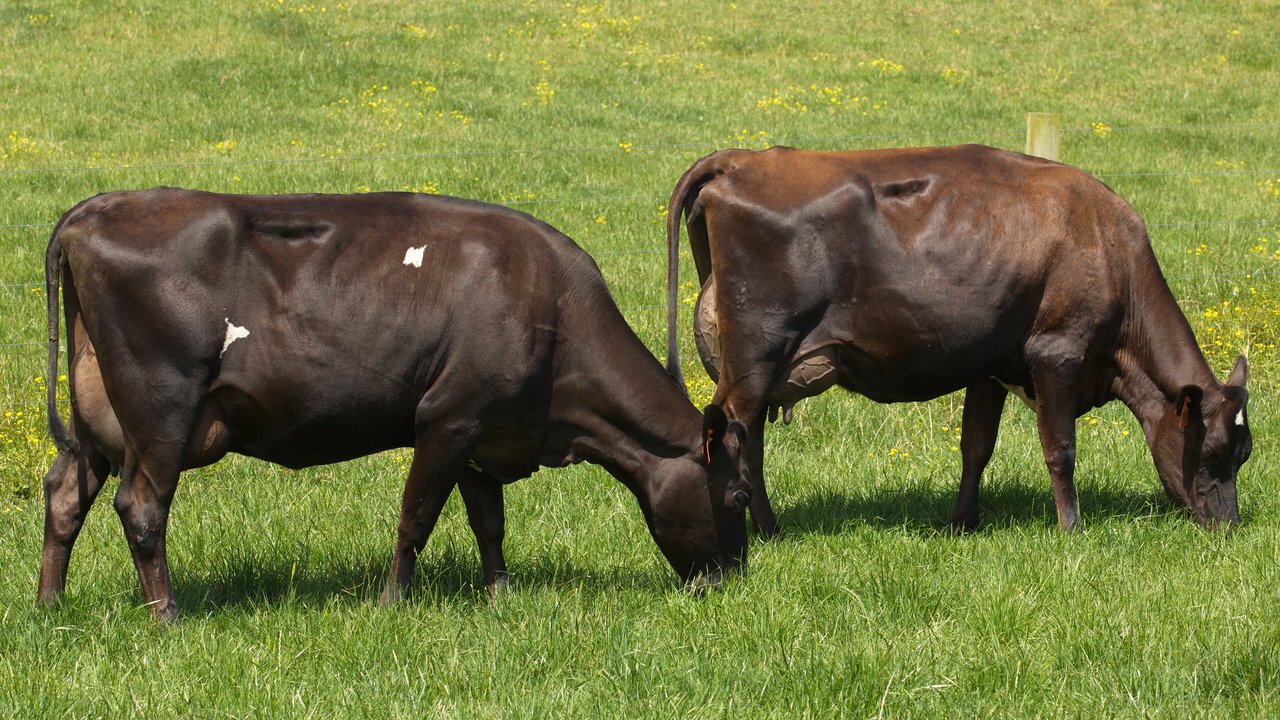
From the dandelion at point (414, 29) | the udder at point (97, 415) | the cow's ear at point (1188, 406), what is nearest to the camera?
the udder at point (97, 415)

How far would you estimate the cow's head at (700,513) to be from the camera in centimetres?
609

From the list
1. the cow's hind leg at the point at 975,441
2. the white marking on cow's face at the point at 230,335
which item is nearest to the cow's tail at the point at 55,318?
the white marking on cow's face at the point at 230,335

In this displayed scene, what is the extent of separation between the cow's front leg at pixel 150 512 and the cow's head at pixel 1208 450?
15.7 ft

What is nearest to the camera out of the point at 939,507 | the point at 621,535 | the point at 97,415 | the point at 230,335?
the point at 230,335

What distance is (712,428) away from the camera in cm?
602

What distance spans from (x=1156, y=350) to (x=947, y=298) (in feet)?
4.07

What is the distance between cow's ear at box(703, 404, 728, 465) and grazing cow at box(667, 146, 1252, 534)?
2.81 feet

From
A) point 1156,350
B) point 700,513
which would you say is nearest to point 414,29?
point 1156,350

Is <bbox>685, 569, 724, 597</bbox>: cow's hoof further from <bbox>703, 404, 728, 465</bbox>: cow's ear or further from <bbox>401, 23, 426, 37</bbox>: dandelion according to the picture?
<bbox>401, 23, 426, 37</bbox>: dandelion

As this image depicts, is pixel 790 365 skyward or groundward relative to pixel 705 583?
skyward

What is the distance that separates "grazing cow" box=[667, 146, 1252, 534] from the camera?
689 centimetres

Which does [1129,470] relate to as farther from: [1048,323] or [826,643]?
[826,643]

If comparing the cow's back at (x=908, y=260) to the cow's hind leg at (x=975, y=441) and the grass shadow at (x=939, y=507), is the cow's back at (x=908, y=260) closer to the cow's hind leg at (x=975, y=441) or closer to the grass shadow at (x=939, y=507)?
the cow's hind leg at (x=975, y=441)

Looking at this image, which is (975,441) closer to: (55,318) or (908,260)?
(908,260)
